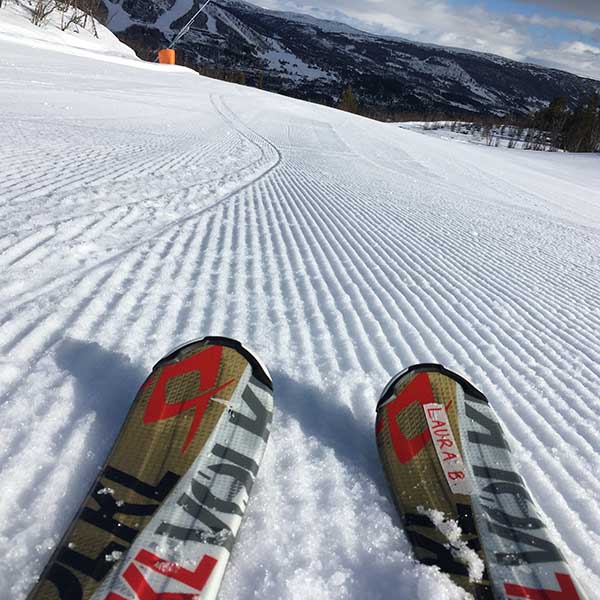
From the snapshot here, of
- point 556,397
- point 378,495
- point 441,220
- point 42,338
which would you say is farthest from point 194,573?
point 441,220

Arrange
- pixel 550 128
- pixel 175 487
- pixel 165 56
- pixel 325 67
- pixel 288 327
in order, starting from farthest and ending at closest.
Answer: pixel 325 67 → pixel 550 128 → pixel 165 56 → pixel 288 327 → pixel 175 487

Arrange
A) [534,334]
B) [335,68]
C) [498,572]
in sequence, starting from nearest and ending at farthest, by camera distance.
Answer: [498,572] → [534,334] → [335,68]

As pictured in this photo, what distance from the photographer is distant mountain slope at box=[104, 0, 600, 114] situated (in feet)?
380

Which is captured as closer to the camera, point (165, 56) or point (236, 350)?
point (236, 350)

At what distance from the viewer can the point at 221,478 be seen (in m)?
1.47

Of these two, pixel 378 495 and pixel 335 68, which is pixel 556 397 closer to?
pixel 378 495

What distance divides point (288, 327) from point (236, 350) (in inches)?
30.8

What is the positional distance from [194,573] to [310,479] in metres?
0.54

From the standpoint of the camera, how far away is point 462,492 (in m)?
1.54

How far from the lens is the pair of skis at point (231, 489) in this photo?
1.19 m

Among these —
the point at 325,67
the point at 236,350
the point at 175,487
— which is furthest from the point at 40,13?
the point at 325,67

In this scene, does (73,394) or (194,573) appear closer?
(194,573)

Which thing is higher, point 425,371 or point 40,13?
point 40,13

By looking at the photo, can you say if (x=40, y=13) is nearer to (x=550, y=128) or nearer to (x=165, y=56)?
(x=165, y=56)
